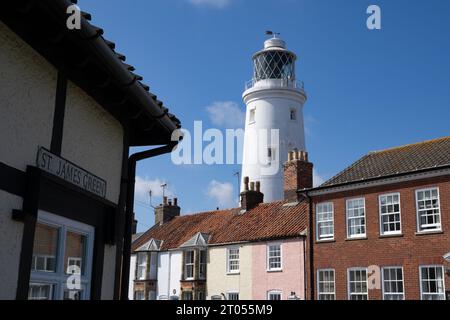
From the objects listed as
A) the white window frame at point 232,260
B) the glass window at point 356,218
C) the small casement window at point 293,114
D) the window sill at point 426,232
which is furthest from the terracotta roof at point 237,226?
the small casement window at point 293,114

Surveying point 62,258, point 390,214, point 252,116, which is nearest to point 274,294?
point 390,214

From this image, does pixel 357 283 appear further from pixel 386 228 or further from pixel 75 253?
pixel 75 253

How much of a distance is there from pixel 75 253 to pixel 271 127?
37438 millimetres

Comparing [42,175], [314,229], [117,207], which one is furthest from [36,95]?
[314,229]

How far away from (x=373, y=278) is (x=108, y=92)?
20.0m

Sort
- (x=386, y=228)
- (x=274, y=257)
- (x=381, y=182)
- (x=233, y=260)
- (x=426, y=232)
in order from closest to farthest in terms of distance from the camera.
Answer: (x=426, y=232) < (x=386, y=228) < (x=381, y=182) < (x=274, y=257) < (x=233, y=260)

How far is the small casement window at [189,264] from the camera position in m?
34.6

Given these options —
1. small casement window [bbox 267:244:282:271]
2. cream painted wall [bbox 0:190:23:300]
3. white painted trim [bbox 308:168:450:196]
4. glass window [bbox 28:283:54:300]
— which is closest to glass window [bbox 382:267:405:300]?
white painted trim [bbox 308:168:450:196]

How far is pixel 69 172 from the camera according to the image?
5.76m

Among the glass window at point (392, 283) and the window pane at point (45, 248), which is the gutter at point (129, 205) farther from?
the glass window at point (392, 283)

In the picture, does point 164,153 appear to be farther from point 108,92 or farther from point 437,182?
point 437,182

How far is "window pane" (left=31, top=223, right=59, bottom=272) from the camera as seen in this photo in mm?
5320

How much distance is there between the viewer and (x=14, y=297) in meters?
4.75

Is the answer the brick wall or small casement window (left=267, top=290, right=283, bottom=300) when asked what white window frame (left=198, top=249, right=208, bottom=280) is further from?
the brick wall
